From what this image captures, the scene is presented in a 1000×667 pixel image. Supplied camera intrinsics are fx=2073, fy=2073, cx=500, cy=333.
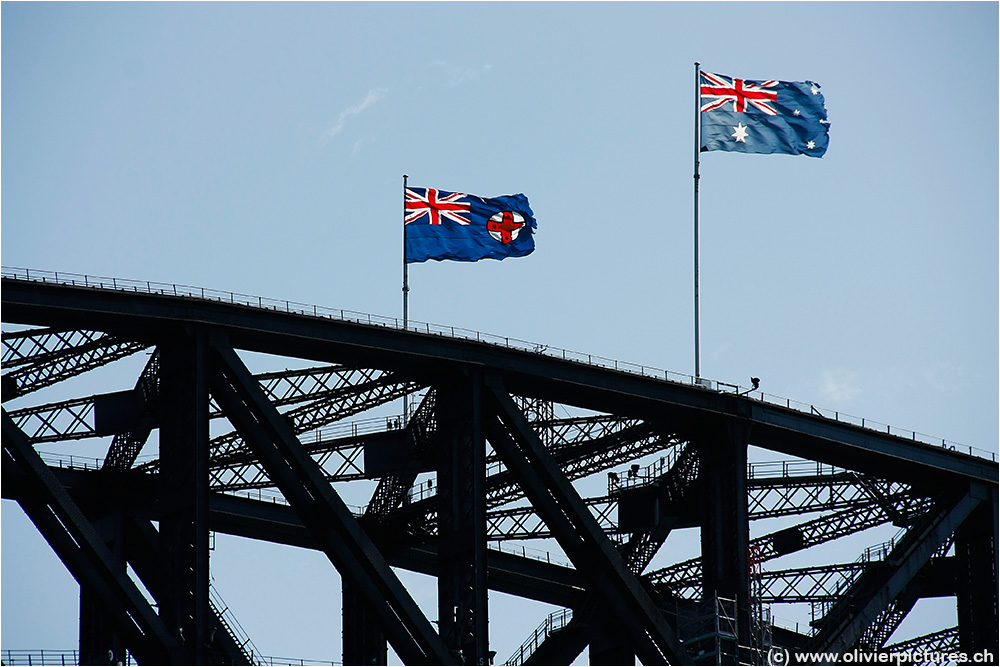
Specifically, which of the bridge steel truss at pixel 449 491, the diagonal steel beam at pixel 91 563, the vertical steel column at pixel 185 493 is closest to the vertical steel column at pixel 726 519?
the bridge steel truss at pixel 449 491

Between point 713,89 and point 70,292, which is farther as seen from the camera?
point 713,89

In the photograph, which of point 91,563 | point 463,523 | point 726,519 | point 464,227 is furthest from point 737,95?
point 91,563

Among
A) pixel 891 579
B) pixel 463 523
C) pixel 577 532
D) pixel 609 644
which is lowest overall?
pixel 609 644

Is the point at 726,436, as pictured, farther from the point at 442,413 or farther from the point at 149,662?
the point at 149,662

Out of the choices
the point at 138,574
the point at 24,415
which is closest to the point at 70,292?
the point at 24,415

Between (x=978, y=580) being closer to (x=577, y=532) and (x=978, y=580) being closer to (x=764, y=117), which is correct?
(x=577, y=532)
